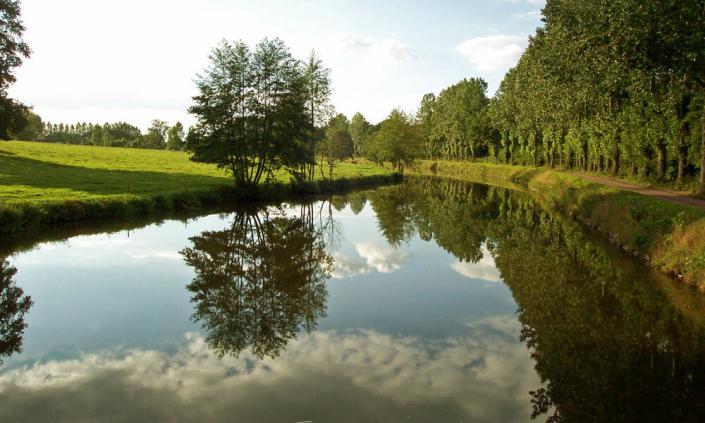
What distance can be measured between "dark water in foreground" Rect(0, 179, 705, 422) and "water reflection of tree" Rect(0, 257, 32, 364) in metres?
0.07

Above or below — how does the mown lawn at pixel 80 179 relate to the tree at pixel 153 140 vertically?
below

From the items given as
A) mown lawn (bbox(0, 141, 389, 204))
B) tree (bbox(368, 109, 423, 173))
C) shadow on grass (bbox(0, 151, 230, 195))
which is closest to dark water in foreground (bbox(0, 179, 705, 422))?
mown lawn (bbox(0, 141, 389, 204))

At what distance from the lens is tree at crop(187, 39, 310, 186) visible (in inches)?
1513

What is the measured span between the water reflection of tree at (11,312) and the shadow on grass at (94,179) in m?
17.0

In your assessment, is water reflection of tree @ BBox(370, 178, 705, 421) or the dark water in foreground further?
water reflection of tree @ BBox(370, 178, 705, 421)

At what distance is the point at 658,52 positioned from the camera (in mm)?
23938

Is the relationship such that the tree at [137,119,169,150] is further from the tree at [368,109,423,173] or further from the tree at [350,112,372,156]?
the tree at [368,109,423,173]

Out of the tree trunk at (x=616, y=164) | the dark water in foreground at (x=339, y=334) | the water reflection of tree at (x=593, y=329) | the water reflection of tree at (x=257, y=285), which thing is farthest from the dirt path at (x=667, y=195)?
the water reflection of tree at (x=257, y=285)

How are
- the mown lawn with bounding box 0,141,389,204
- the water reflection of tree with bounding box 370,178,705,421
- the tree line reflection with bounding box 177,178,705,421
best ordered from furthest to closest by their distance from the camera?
the mown lawn with bounding box 0,141,389,204 → the tree line reflection with bounding box 177,178,705,421 → the water reflection of tree with bounding box 370,178,705,421

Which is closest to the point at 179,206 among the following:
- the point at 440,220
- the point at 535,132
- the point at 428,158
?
the point at 440,220

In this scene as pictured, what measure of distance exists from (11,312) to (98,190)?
22.0m

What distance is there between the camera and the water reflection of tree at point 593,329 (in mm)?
9008

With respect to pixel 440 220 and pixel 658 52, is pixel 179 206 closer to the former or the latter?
pixel 440 220

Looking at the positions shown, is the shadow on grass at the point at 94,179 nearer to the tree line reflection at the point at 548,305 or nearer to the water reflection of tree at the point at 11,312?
the tree line reflection at the point at 548,305
